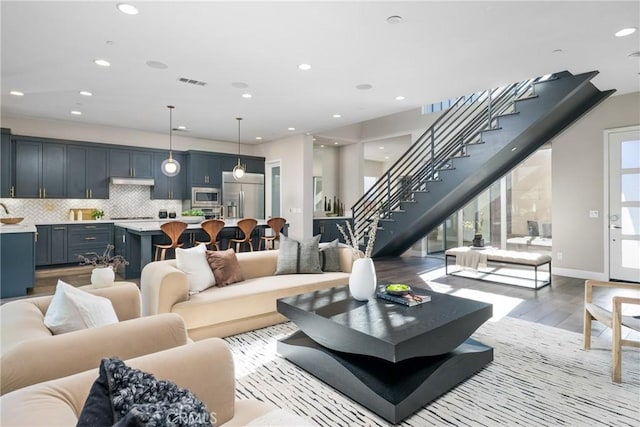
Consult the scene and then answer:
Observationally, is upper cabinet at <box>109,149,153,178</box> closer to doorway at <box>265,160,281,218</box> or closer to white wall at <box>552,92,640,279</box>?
doorway at <box>265,160,281,218</box>

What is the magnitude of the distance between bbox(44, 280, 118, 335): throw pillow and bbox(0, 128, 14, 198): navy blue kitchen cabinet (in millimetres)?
5891

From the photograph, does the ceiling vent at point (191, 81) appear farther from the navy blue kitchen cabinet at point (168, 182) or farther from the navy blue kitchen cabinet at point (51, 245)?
the navy blue kitchen cabinet at point (51, 245)

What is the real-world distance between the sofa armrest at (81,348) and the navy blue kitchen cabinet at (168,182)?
6.69 m

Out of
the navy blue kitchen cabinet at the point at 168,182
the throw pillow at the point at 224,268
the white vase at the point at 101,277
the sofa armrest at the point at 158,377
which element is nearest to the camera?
the sofa armrest at the point at 158,377

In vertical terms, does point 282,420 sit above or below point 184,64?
below

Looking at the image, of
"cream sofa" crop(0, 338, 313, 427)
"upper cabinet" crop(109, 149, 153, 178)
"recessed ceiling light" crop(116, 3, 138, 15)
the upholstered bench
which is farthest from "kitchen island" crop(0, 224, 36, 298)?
the upholstered bench

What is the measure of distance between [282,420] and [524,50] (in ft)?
13.0

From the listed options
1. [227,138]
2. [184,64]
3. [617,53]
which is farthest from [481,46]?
[227,138]

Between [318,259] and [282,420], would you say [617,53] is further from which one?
[282,420]

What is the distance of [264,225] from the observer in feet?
21.1

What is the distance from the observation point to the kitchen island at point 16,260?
445 centimetres

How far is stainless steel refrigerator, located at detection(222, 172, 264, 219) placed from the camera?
8367 mm

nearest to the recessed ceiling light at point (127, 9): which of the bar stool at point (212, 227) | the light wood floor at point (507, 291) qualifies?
the bar stool at point (212, 227)

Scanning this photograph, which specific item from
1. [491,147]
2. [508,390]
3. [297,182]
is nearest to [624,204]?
[491,147]
